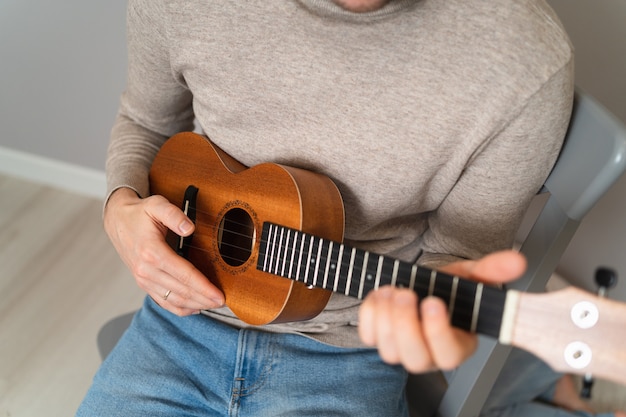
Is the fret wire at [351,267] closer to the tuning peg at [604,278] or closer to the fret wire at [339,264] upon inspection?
the fret wire at [339,264]

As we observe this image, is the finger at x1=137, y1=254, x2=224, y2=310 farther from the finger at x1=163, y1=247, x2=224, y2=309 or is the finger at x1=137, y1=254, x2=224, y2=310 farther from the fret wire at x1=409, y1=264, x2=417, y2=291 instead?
the fret wire at x1=409, y1=264, x2=417, y2=291

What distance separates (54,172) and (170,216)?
1.31m

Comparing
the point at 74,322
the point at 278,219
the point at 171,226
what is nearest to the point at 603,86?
the point at 278,219

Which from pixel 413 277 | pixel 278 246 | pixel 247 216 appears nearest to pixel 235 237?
pixel 247 216

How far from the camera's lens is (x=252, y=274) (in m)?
0.85

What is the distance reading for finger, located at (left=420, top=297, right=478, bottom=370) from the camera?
0.55 metres

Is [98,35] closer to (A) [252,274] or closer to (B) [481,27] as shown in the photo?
(A) [252,274]

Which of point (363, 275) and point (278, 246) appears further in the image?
point (278, 246)

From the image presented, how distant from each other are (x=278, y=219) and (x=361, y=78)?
9.2 inches

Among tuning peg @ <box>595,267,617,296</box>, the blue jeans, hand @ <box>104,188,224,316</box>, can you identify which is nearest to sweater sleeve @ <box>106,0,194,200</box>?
hand @ <box>104,188,224,316</box>

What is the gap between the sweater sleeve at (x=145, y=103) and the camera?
93 cm

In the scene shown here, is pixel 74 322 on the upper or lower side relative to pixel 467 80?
lower

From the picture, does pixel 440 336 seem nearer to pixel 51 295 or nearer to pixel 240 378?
pixel 240 378

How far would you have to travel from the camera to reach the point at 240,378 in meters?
0.91
